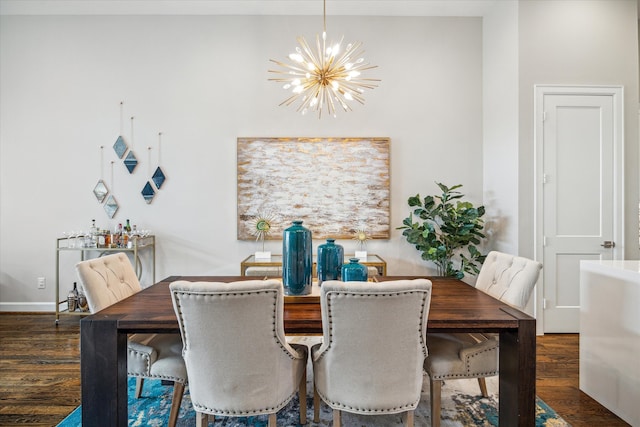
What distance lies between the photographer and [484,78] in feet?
12.9

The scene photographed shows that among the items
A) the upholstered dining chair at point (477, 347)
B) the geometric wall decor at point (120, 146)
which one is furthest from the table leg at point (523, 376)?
the geometric wall decor at point (120, 146)

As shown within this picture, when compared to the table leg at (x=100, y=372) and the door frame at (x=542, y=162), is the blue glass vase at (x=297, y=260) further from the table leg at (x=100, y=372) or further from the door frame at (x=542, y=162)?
the door frame at (x=542, y=162)

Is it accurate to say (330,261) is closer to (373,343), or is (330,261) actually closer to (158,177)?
(373,343)

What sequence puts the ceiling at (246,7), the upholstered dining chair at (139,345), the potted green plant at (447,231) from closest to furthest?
the upholstered dining chair at (139,345)
the potted green plant at (447,231)
the ceiling at (246,7)

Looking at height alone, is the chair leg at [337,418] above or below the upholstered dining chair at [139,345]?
below

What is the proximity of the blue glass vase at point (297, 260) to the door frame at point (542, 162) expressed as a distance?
2511mm

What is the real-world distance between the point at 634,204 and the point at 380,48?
296cm

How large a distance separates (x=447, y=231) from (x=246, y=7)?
319cm

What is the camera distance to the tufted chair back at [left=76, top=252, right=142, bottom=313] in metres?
1.88

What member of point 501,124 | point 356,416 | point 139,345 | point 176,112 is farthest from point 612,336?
point 176,112

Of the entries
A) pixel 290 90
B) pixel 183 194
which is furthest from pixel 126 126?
pixel 290 90

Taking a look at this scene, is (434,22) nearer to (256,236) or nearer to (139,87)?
(256,236)

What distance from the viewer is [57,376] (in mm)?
2506

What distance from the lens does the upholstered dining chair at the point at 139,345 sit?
1.76 meters
